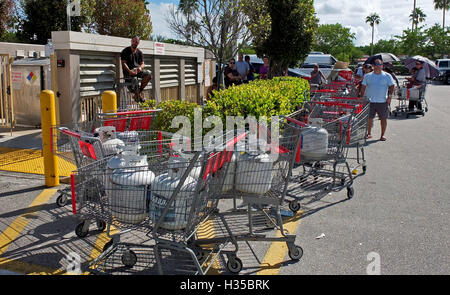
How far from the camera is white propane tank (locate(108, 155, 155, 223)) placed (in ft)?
12.2

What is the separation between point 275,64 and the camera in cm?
1748

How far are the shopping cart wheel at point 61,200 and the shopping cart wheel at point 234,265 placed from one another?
101 inches

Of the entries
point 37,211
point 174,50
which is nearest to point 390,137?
point 174,50

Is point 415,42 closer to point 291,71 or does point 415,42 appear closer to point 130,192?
point 291,71

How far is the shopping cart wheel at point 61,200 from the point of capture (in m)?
5.50

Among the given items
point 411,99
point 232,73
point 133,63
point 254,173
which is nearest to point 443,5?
point 411,99

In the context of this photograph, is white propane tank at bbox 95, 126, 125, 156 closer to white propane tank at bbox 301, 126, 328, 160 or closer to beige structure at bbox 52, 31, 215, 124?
white propane tank at bbox 301, 126, 328, 160

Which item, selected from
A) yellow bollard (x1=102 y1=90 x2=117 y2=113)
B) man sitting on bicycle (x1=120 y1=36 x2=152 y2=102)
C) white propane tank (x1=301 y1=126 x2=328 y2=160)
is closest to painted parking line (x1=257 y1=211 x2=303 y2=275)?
white propane tank (x1=301 y1=126 x2=328 y2=160)

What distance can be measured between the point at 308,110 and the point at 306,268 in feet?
16.1

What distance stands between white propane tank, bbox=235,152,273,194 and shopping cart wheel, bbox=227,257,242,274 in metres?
0.67

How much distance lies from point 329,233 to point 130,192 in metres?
2.30

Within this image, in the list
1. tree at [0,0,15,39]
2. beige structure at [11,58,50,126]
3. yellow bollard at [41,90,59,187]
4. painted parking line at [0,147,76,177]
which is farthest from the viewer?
tree at [0,0,15,39]
